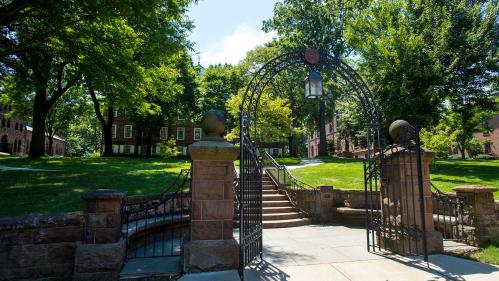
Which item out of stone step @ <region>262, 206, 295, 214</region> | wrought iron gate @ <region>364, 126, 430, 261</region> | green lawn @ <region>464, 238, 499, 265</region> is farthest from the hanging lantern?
stone step @ <region>262, 206, 295, 214</region>

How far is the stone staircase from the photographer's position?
9602 mm

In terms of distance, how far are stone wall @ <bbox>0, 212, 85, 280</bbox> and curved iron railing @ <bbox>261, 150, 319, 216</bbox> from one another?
7530mm

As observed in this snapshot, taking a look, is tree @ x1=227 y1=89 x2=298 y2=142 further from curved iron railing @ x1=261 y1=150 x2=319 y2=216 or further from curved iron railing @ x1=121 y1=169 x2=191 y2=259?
curved iron railing @ x1=121 y1=169 x2=191 y2=259

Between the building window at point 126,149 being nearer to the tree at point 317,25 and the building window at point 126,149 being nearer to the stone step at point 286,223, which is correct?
the tree at point 317,25

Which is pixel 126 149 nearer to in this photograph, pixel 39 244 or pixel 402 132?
pixel 39 244

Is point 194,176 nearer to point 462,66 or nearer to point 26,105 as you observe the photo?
point 462,66

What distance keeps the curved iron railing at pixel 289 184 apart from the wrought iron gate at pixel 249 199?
16.3 feet

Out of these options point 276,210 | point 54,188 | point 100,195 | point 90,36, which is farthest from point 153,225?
point 90,36

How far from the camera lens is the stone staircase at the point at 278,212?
9602 mm

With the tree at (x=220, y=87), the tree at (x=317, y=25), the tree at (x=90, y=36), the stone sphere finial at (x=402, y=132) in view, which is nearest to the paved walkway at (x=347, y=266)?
the stone sphere finial at (x=402, y=132)

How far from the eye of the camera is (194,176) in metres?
5.00

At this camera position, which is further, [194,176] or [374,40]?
[374,40]

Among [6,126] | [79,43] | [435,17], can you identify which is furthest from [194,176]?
[6,126]

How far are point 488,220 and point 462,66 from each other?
13433mm
